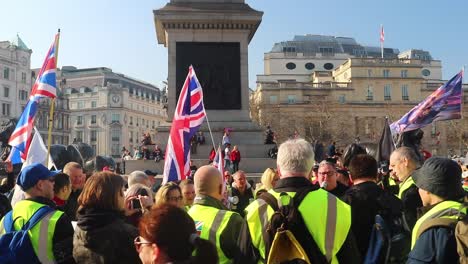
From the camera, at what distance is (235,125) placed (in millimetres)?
21922

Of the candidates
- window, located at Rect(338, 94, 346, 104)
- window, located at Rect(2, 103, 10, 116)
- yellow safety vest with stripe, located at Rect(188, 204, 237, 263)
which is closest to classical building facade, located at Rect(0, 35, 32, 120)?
window, located at Rect(2, 103, 10, 116)

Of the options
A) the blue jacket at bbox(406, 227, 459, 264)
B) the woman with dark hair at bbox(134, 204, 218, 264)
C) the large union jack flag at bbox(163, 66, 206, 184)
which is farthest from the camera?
the large union jack flag at bbox(163, 66, 206, 184)

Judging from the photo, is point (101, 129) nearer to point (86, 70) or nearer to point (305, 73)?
point (86, 70)

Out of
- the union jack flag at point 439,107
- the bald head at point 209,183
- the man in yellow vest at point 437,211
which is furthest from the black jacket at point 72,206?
the union jack flag at point 439,107

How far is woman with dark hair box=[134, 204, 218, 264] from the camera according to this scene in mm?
2699

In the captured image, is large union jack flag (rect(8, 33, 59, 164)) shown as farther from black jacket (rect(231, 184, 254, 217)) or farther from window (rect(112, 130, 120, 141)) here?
window (rect(112, 130, 120, 141))

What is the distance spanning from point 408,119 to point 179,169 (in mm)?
6226

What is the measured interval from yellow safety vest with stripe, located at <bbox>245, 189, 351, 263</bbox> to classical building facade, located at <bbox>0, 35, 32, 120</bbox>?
93.7 metres

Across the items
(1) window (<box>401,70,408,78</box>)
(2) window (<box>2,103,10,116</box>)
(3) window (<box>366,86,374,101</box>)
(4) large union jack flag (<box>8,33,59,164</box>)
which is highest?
(1) window (<box>401,70,408,78</box>)

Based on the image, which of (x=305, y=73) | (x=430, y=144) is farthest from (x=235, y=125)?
(x=305, y=73)

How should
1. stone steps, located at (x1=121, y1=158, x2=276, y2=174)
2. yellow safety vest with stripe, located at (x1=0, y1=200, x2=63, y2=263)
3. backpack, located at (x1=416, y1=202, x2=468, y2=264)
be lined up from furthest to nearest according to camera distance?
stone steps, located at (x1=121, y1=158, x2=276, y2=174)
yellow safety vest with stripe, located at (x1=0, y1=200, x2=63, y2=263)
backpack, located at (x1=416, y1=202, x2=468, y2=264)

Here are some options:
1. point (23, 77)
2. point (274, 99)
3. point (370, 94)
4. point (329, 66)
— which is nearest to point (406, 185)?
point (274, 99)

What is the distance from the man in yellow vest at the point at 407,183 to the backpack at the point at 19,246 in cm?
316

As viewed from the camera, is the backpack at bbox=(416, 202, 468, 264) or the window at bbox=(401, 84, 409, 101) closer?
the backpack at bbox=(416, 202, 468, 264)
